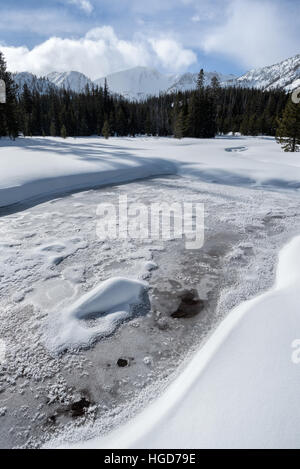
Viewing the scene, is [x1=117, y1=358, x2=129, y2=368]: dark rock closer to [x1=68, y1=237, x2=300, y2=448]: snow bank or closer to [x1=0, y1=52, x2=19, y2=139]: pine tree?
[x1=68, y1=237, x2=300, y2=448]: snow bank

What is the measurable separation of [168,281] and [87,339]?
1411mm

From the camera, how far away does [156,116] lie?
67.8m

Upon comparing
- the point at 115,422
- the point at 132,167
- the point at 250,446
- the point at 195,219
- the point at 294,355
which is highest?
the point at 132,167

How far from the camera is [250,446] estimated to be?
4.86 feet

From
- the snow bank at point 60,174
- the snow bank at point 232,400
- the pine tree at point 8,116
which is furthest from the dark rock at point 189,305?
the pine tree at point 8,116

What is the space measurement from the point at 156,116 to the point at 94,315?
7354cm

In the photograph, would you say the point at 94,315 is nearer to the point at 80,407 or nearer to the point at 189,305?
the point at 80,407

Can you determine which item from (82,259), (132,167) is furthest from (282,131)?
(82,259)

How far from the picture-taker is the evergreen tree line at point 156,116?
41.0 metres

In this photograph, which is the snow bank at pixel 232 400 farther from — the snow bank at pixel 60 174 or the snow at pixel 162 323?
the snow bank at pixel 60 174

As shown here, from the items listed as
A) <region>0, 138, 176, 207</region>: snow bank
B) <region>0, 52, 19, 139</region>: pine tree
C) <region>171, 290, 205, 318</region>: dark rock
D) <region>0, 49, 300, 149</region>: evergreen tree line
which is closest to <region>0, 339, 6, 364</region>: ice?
<region>171, 290, 205, 318</region>: dark rock


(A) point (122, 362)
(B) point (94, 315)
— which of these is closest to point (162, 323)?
(A) point (122, 362)

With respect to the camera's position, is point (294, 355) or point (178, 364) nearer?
point (294, 355)
